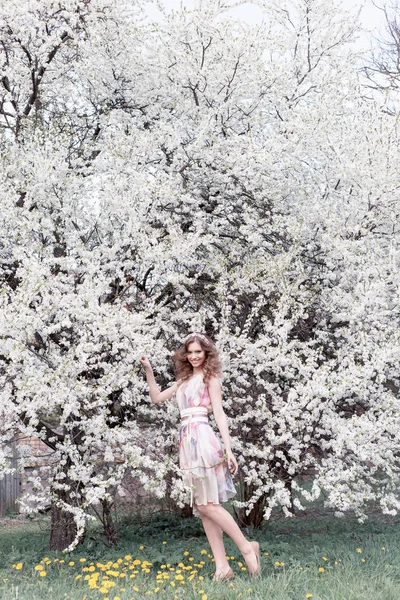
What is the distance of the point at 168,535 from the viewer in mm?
7477

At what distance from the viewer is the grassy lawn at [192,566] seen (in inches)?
173

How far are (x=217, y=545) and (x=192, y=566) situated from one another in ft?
1.93

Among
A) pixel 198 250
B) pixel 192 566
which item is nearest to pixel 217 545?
pixel 192 566

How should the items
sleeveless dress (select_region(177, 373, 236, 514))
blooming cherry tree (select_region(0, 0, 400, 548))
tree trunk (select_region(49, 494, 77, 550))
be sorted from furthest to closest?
tree trunk (select_region(49, 494, 77, 550))
blooming cherry tree (select_region(0, 0, 400, 548))
sleeveless dress (select_region(177, 373, 236, 514))

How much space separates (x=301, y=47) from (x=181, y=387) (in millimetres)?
4408

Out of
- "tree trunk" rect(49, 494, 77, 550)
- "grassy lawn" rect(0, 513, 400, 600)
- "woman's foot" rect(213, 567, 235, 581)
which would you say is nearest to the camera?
"grassy lawn" rect(0, 513, 400, 600)

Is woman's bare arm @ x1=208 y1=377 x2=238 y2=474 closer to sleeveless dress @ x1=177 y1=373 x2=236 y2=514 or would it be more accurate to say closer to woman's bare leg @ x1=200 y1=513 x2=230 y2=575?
sleeveless dress @ x1=177 y1=373 x2=236 y2=514

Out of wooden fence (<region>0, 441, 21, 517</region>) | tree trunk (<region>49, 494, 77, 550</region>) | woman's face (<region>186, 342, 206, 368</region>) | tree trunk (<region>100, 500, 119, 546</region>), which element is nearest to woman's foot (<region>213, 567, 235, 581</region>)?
woman's face (<region>186, 342, 206, 368</region>)

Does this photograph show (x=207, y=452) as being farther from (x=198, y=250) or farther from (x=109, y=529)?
(x=198, y=250)

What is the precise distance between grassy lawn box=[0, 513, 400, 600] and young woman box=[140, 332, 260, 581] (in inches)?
9.2

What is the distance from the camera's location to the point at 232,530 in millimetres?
4742

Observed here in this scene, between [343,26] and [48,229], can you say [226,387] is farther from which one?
[343,26]

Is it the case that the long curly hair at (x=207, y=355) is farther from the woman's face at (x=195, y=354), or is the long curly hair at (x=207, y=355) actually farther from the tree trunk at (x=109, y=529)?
the tree trunk at (x=109, y=529)

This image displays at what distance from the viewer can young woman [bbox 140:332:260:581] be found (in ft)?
Answer: 15.7
